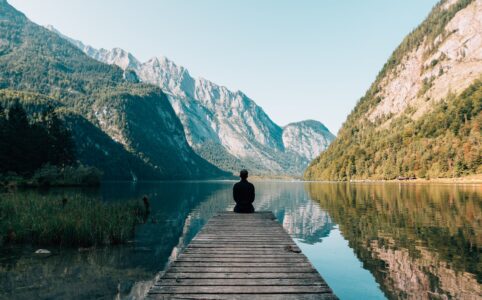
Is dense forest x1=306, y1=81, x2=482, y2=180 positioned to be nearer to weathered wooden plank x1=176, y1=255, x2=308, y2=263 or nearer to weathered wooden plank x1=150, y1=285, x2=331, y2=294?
weathered wooden plank x1=176, y1=255, x2=308, y2=263

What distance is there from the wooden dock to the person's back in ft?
19.8

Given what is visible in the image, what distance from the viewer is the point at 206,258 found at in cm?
1202

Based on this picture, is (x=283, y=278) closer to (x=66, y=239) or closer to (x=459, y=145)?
(x=66, y=239)

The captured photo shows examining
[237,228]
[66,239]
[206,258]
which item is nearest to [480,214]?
[237,228]

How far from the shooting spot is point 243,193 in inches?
925

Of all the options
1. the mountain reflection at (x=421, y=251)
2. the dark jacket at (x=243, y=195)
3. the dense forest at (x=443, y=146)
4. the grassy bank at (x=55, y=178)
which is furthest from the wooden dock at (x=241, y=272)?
the dense forest at (x=443, y=146)

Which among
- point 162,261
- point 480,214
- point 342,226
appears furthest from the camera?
point 480,214

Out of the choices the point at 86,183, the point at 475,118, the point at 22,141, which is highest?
the point at 475,118

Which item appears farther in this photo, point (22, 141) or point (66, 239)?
point (22, 141)

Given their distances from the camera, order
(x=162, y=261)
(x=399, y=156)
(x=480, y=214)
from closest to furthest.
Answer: (x=162, y=261) → (x=480, y=214) → (x=399, y=156)

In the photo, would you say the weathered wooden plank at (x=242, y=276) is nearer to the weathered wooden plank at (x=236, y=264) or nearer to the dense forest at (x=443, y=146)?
the weathered wooden plank at (x=236, y=264)

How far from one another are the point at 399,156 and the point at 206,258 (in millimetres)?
186657

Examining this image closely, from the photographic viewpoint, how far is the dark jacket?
22.7 metres

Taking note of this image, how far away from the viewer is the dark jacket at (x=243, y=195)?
22667 mm
